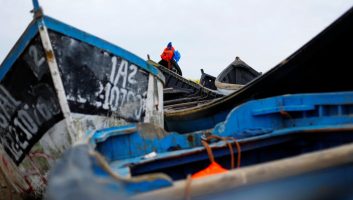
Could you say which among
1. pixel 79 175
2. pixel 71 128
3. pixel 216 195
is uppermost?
pixel 71 128

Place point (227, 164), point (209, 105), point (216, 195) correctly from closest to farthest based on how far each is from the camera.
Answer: point (216, 195) < point (227, 164) < point (209, 105)

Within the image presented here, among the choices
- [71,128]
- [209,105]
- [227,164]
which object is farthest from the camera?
[209,105]

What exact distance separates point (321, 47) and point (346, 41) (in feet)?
0.82

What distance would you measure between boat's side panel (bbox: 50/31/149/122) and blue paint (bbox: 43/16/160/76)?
40mm

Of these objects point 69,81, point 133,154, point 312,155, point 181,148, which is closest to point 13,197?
point 69,81

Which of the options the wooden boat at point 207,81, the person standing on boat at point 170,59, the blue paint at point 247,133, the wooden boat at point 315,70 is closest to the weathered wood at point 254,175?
the blue paint at point 247,133

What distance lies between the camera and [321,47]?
3836 mm

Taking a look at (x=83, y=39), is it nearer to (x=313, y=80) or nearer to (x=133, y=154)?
(x=133, y=154)

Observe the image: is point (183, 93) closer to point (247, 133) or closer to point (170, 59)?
point (170, 59)

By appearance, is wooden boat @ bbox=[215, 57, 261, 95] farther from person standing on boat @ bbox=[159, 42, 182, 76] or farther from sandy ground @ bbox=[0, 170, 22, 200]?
sandy ground @ bbox=[0, 170, 22, 200]

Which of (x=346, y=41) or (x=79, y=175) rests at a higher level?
(x=346, y=41)

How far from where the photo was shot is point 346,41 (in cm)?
370

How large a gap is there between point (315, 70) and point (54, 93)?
289 cm

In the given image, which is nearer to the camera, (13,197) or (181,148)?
(181,148)
